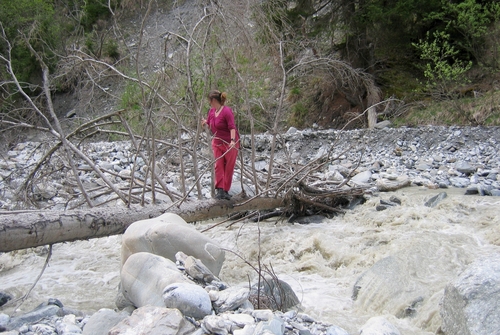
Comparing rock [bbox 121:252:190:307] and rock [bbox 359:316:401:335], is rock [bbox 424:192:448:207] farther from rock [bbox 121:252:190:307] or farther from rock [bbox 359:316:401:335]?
rock [bbox 121:252:190:307]

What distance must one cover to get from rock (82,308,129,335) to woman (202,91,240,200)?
2.50 m

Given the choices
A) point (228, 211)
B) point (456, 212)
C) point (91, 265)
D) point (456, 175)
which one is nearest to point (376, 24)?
point (456, 175)

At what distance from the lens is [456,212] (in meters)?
6.10

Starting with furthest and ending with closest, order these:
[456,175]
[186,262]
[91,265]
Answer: [456,175], [91,265], [186,262]

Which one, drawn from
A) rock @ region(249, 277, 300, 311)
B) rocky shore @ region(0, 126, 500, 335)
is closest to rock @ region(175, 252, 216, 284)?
rocky shore @ region(0, 126, 500, 335)

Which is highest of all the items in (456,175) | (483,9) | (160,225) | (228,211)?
(483,9)

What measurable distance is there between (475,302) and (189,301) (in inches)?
71.9

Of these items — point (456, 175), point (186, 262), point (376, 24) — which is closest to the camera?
point (186, 262)

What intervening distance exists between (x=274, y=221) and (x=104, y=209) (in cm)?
282

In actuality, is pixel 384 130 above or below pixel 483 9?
below

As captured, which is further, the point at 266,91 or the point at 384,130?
the point at 266,91

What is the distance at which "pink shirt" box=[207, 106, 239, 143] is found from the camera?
17.4 ft

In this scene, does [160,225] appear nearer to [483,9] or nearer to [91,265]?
[91,265]

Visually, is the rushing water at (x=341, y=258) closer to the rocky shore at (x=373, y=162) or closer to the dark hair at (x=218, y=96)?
the rocky shore at (x=373, y=162)
